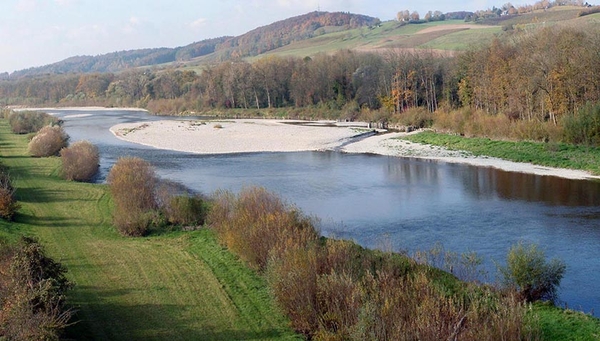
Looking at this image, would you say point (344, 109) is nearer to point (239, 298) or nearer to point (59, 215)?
point (59, 215)

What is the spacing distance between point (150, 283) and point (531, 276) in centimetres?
1072

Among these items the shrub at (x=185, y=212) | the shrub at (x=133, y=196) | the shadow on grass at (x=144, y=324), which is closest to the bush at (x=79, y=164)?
the shrub at (x=133, y=196)

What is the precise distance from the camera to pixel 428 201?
95.2 feet

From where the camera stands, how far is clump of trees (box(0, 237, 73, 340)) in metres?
10.8

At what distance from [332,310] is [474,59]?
1961 inches

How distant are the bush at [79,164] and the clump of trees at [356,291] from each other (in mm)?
19734

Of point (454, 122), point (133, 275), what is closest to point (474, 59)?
point (454, 122)

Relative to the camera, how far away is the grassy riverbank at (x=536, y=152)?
121 ft

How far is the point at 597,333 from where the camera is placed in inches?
504

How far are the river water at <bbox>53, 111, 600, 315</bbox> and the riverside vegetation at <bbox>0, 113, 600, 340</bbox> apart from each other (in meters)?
3.07

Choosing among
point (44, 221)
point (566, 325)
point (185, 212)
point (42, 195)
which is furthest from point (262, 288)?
point (42, 195)

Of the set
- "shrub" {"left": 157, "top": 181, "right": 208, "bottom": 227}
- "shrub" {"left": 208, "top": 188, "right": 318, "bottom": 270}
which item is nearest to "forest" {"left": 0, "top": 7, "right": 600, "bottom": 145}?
"shrub" {"left": 157, "top": 181, "right": 208, "bottom": 227}

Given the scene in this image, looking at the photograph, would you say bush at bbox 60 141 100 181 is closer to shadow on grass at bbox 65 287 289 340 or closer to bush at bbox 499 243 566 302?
shadow on grass at bbox 65 287 289 340

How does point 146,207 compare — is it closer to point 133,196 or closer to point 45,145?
point 133,196
